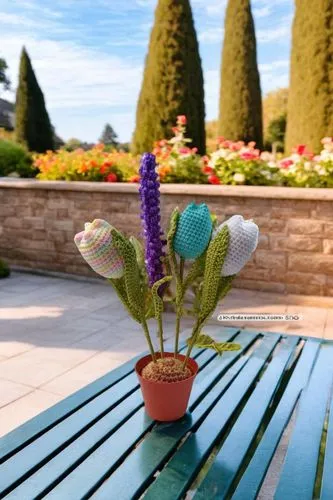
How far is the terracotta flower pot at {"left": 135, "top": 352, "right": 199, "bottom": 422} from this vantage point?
156cm

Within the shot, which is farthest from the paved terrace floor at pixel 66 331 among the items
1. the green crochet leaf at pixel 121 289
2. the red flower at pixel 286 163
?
the red flower at pixel 286 163

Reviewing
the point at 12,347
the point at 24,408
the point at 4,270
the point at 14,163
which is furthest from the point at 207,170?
the point at 14,163

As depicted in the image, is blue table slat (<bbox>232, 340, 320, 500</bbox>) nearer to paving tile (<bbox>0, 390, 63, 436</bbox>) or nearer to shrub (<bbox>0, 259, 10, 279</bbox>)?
paving tile (<bbox>0, 390, 63, 436</bbox>)

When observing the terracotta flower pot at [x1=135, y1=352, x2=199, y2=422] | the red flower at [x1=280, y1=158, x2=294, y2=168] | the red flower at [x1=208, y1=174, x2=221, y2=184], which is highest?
the red flower at [x1=280, y1=158, x2=294, y2=168]

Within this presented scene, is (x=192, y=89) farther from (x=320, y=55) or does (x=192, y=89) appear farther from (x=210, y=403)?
(x=210, y=403)

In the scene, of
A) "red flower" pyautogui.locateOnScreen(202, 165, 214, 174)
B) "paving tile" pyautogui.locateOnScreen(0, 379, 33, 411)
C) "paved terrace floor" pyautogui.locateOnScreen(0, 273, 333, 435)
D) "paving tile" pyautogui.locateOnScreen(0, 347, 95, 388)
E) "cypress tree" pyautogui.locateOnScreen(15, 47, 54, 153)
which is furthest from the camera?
"cypress tree" pyautogui.locateOnScreen(15, 47, 54, 153)

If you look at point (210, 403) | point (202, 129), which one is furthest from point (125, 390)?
point (202, 129)

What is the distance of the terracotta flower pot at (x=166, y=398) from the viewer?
61.2 inches

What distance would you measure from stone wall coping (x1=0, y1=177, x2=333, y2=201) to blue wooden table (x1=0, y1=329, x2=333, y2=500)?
2996 mm

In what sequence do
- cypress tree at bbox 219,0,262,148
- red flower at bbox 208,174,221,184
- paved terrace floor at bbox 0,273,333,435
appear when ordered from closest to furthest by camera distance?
paved terrace floor at bbox 0,273,333,435 → red flower at bbox 208,174,221,184 → cypress tree at bbox 219,0,262,148

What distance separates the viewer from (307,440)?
153 centimetres

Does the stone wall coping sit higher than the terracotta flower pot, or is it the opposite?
the stone wall coping

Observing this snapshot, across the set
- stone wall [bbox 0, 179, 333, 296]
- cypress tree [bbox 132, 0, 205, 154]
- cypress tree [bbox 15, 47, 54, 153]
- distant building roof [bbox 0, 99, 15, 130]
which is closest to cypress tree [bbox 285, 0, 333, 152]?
cypress tree [bbox 132, 0, 205, 154]

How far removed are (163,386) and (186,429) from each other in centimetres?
16
